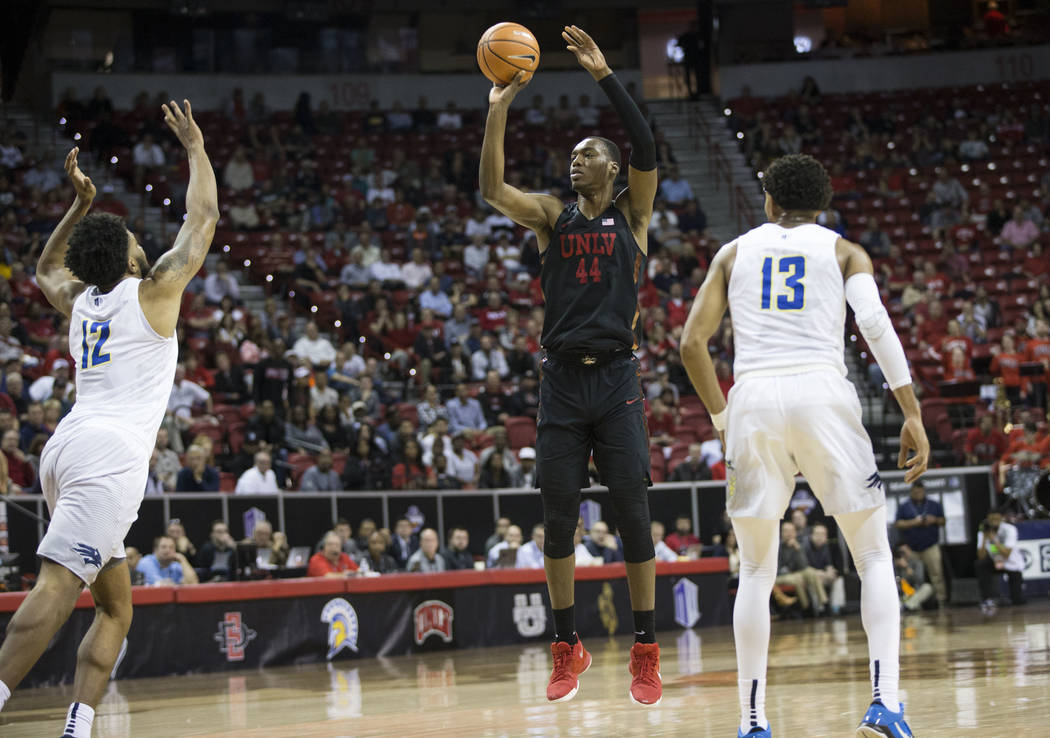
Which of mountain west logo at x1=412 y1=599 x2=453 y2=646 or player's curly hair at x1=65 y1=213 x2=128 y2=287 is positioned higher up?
player's curly hair at x1=65 y1=213 x2=128 y2=287

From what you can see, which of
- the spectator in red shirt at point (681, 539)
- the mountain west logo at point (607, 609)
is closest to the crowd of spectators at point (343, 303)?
the spectator in red shirt at point (681, 539)

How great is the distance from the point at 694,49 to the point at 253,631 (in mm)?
20036

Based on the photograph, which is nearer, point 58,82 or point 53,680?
point 53,680

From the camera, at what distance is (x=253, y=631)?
40.2 ft

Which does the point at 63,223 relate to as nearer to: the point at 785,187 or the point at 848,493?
the point at 785,187

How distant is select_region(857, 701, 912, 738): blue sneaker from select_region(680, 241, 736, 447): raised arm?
116 cm

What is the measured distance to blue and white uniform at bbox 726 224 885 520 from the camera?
5.00 meters

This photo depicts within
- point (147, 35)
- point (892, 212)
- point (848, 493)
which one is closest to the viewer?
point (848, 493)

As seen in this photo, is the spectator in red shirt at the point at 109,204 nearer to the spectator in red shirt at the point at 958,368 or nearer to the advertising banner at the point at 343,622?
the advertising banner at the point at 343,622

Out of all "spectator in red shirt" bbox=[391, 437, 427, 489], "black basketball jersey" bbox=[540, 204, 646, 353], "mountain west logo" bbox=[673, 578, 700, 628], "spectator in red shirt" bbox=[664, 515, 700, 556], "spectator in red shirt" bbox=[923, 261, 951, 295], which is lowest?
"mountain west logo" bbox=[673, 578, 700, 628]

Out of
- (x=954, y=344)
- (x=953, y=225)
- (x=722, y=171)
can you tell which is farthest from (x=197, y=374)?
(x=953, y=225)

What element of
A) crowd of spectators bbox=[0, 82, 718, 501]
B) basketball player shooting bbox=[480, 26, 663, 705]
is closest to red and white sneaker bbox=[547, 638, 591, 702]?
basketball player shooting bbox=[480, 26, 663, 705]

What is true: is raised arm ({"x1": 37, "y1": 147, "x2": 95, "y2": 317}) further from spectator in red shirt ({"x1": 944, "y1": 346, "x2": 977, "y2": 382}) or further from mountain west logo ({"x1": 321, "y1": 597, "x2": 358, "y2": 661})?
spectator in red shirt ({"x1": 944, "y1": 346, "x2": 977, "y2": 382})

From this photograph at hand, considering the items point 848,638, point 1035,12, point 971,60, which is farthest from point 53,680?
→ point 1035,12
